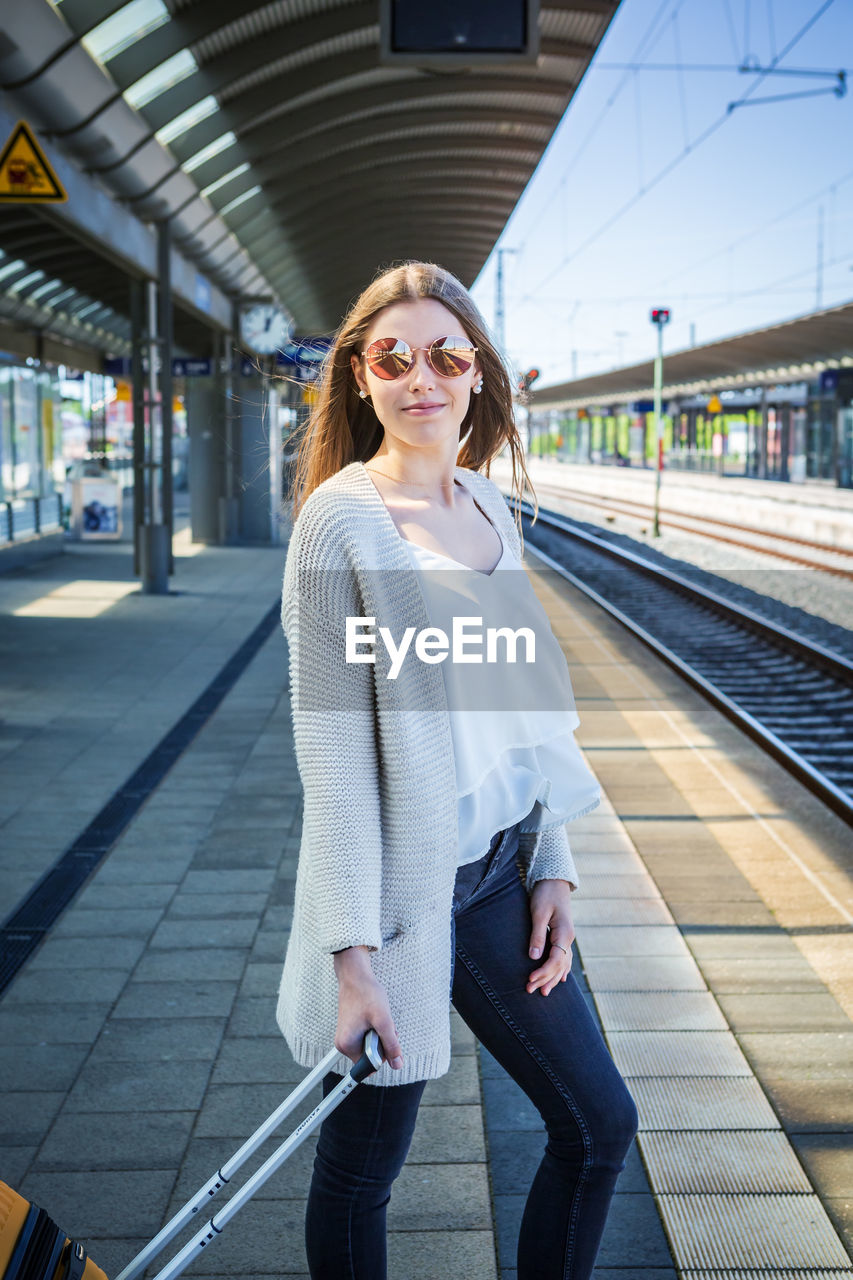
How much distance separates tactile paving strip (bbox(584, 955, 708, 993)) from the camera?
403cm

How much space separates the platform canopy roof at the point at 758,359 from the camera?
32531 mm

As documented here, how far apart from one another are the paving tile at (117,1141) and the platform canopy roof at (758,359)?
28316 mm

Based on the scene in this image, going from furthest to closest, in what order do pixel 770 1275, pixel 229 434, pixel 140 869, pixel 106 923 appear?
pixel 229 434
pixel 140 869
pixel 106 923
pixel 770 1275

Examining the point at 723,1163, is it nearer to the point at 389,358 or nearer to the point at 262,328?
the point at 389,358

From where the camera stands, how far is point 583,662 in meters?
10.7

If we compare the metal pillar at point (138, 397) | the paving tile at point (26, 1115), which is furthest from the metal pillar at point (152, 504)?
the paving tile at point (26, 1115)

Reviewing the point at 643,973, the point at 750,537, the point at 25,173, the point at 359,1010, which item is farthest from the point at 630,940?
the point at 750,537

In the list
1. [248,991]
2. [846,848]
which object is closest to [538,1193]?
[248,991]

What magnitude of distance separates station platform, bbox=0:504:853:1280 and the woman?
0.79 metres

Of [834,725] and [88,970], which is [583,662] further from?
[88,970]

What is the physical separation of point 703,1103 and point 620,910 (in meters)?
1.39

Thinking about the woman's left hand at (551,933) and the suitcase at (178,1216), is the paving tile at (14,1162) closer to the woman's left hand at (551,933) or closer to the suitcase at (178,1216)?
the suitcase at (178,1216)

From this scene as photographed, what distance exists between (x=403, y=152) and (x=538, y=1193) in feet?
43.3

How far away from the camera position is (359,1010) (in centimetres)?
182
